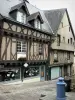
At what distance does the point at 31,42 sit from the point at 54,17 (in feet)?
28.0

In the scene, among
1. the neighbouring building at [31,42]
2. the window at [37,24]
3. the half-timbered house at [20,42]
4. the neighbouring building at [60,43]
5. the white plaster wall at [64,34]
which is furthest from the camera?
the white plaster wall at [64,34]

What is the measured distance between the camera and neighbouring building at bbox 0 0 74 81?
57.7 feet

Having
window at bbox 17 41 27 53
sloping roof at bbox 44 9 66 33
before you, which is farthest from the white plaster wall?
window at bbox 17 41 27 53

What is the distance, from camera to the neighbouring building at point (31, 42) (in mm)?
17594

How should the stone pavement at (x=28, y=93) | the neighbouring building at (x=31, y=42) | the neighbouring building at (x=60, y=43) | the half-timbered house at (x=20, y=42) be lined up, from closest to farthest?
1. the stone pavement at (x=28, y=93)
2. the half-timbered house at (x=20, y=42)
3. the neighbouring building at (x=31, y=42)
4. the neighbouring building at (x=60, y=43)

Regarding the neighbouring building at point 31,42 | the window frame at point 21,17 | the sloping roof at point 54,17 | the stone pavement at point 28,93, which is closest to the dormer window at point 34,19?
the neighbouring building at point 31,42

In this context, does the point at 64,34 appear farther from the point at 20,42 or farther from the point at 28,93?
the point at 28,93

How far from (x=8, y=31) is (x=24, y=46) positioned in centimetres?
331

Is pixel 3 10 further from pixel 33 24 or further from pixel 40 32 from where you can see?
pixel 40 32

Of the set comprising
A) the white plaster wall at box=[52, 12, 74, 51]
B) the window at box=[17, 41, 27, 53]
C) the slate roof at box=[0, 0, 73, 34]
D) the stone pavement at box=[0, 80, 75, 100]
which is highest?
the slate roof at box=[0, 0, 73, 34]

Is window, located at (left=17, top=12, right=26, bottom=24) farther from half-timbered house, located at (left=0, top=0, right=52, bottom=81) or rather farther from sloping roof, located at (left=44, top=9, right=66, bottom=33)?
sloping roof, located at (left=44, top=9, right=66, bottom=33)

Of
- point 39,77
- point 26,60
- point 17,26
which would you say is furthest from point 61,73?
point 17,26

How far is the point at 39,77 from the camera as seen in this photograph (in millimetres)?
23312

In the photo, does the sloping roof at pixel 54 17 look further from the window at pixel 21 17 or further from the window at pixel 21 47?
the window at pixel 21 47
